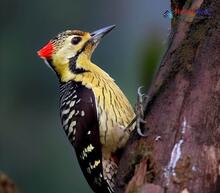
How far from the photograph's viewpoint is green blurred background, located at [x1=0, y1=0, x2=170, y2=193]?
6.55 meters

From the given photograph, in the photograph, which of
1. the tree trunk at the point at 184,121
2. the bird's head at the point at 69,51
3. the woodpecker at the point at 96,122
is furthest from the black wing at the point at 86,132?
the tree trunk at the point at 184,121

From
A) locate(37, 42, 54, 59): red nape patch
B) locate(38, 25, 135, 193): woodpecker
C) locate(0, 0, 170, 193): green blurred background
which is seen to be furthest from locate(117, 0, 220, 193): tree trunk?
locate(0, 0, 170, 193): green blurred background

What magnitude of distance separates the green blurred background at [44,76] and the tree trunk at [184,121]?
2.90 metres

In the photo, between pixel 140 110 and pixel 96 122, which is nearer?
pixel 140 110

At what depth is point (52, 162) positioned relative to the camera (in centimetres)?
661

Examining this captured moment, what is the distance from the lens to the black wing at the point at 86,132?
3.83 m

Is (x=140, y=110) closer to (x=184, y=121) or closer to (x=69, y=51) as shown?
(x=184, y=121)

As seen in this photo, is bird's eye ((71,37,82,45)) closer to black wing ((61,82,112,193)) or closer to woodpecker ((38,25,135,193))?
woodpecker ((38,25,135,193))

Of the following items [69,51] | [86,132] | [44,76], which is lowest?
[44,76]

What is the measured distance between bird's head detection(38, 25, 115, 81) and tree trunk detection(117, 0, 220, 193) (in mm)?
842

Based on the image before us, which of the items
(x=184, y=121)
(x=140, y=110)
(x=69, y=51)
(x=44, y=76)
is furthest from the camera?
(x=44, y=76)

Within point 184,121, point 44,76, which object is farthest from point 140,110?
point 44,76

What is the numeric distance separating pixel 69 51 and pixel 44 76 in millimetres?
2433

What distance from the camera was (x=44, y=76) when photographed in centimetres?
664
